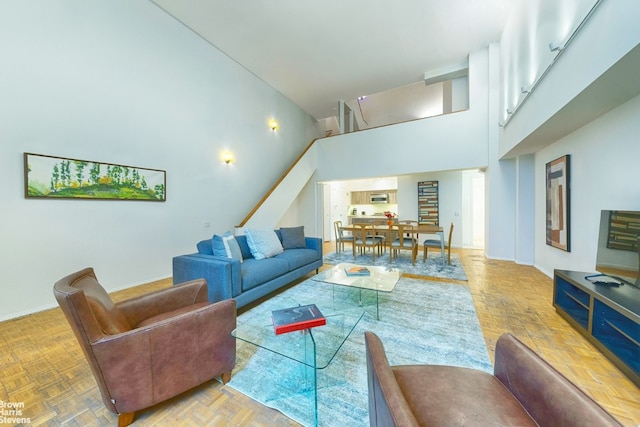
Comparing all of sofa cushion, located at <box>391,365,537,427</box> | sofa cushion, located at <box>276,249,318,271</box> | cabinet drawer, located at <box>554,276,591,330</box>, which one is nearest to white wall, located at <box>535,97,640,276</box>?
cabinet drawer, located at <box>554,276,591,330</box>

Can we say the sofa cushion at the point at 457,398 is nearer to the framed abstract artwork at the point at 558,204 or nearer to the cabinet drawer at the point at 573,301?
the cabinet drawer at the point at 573,301

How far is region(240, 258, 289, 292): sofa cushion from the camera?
2.66 metres

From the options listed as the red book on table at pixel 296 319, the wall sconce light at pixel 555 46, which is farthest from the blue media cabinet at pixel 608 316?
the wall sconce light at pixel 555 46

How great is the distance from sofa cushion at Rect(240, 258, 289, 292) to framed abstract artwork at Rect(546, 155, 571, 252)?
12.6 feet

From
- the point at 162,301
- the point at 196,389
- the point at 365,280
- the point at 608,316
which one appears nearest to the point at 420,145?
the point at 365,280

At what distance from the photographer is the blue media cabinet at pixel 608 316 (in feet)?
5.31

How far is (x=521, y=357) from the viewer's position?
96cm

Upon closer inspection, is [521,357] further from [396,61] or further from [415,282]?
[396,61]

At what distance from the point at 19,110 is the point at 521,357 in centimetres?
480

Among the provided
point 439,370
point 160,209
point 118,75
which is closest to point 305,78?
point 118,75

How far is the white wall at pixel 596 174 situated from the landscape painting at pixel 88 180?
577 cm

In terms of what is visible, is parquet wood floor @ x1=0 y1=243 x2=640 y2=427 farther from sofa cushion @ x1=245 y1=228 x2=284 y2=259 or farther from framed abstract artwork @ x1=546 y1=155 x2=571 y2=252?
sofa cushion @ x1=245 y1=228 x2=284 y2=259

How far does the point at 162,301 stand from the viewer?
1843 millimetres

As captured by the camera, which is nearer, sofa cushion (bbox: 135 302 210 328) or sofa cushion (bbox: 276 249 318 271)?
sofa cushion (bbox: 135 302 210 328)
